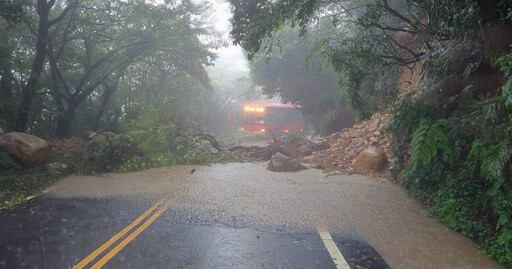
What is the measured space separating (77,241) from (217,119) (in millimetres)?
34937

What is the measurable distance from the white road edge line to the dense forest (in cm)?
208

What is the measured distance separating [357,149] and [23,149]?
1130 centimetres

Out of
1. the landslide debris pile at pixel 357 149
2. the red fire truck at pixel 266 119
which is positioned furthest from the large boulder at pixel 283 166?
the red fire truck at pixel 266 119

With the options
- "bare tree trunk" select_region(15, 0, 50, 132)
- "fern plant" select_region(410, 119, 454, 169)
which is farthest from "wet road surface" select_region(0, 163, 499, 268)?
"bare tree trunk" select_region(15, 0, 50, 132)

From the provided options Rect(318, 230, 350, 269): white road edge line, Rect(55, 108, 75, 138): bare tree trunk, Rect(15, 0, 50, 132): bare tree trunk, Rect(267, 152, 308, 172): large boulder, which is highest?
Rect(15, 0, 50, 132): bare tree trunk

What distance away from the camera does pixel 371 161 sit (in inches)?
380

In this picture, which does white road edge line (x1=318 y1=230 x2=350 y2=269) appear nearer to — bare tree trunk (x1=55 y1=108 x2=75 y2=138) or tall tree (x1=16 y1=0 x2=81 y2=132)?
tall tree (x1=16 y1=0 x2=81 y2=132)

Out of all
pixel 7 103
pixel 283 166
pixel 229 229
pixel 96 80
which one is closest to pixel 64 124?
pixel 96 80

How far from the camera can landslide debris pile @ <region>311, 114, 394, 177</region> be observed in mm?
9941

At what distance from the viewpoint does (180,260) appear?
13.1 ft

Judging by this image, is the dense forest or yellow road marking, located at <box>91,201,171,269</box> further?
the dense forest

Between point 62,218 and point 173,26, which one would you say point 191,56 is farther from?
point 62,218

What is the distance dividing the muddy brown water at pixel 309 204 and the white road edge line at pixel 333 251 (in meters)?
0.24

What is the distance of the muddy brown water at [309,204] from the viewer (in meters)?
4.41
